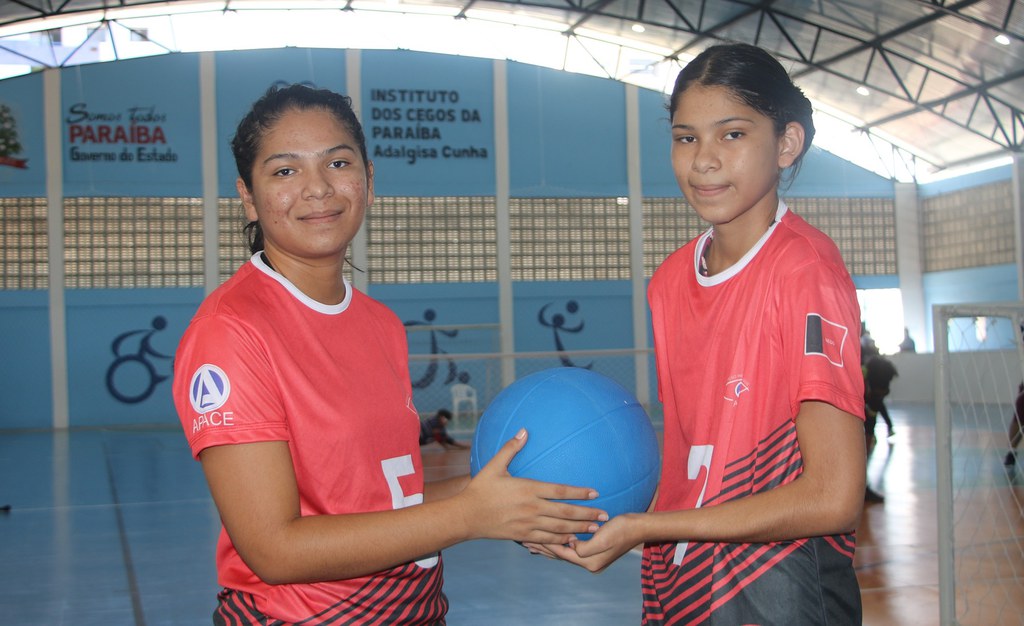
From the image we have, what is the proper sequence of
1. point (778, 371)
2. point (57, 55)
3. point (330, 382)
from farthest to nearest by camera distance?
point (57, 55) → point (330, 382) → point (778, 371)

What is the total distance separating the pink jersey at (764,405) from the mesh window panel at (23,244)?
59.7 feet

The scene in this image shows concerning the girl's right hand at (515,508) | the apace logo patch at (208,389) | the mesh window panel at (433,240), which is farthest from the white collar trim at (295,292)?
the mesh window panel at (433,240)

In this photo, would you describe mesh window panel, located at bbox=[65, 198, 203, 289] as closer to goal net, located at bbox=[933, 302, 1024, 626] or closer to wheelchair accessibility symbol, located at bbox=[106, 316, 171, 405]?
wheelchair accessibility symbol, located at bbox=[106, 316, 171, 405]

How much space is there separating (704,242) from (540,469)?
610mm

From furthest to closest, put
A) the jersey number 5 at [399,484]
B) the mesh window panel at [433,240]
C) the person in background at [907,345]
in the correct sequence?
the person in background at [907,345], the mesh window panel at [433,240], the jersey number 5 at [399,484]

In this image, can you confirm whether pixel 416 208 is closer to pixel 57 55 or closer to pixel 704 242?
pixel 57 55

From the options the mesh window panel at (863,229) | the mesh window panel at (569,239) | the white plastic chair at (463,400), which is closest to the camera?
the white plastic chair at (463,400)

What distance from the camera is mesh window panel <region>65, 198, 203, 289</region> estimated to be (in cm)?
1775

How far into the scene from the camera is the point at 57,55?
17.8m

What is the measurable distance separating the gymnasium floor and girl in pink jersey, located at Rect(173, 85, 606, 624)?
9.61 ft

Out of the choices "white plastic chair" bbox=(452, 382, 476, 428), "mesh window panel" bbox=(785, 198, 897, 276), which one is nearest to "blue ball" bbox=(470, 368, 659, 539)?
"white plastic chair" bbox=(452, 382, 476, 428)

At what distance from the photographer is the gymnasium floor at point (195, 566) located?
4699 millimetres

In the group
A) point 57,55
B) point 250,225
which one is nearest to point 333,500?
point 250,225

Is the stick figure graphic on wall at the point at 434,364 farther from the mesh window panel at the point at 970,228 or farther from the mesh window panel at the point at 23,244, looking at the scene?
the mesh window panel at the point at 970,228
